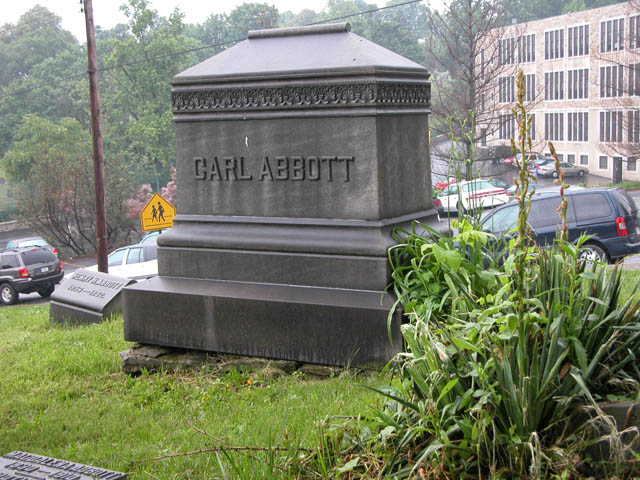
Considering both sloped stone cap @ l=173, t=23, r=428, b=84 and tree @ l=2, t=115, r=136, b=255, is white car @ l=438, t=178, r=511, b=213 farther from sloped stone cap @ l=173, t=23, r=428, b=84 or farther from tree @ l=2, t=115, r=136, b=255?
tree @ l=2, t=115, r=136, b=255

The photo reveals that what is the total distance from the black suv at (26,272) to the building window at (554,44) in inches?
1808

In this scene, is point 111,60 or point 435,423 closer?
point 435,423

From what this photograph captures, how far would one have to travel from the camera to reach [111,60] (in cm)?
6303

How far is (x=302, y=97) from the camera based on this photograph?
5621 mm

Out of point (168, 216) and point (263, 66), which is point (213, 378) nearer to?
point (263, 66)

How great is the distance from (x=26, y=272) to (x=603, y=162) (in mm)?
44798

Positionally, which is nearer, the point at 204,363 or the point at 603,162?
the point at 204,363

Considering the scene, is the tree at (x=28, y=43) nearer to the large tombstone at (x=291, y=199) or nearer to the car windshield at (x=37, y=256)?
the car windshield at (x=37, y=256)

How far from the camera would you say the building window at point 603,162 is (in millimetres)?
56344

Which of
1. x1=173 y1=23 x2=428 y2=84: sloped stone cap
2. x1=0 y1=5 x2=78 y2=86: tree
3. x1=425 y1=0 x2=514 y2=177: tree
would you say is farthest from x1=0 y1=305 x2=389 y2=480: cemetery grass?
x1=0 y1=5 x2=78 y2=86: tree

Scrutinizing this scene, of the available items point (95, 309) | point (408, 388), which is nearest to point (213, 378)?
point (408, 388)

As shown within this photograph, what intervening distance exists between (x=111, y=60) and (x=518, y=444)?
214ft

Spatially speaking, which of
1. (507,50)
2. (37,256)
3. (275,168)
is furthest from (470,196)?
(507,50)

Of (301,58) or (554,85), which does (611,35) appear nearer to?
(554,85)
